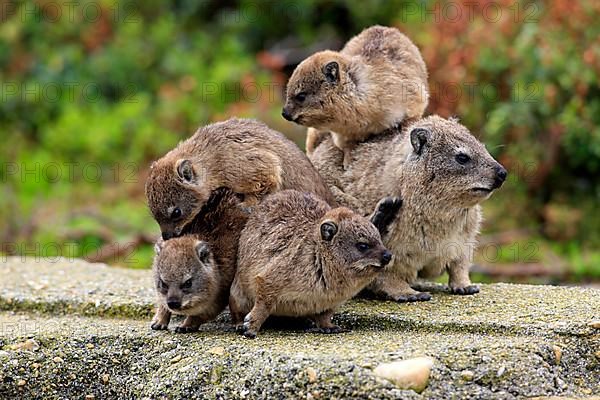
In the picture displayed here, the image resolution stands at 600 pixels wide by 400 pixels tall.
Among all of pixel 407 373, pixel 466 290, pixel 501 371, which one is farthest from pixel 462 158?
pixel 407 373

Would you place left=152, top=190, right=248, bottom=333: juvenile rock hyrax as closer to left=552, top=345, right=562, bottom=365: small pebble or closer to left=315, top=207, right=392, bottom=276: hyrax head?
left=315, top=207, right=392, bottom=276: hyrax head

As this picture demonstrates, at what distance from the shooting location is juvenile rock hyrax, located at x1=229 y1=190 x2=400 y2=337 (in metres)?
6.69

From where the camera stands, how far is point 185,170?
7551 millimetres

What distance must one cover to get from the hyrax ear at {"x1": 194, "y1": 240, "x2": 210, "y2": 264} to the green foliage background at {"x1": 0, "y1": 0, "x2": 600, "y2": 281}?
5.21m

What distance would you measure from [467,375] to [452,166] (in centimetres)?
172

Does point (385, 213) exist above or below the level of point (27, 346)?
above

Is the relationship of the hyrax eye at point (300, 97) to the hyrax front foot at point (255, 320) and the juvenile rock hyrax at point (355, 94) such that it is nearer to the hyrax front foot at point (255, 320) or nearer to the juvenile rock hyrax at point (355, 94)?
the juvenile rock hyrax at point (355, 94)

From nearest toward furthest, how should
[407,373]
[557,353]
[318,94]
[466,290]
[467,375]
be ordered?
[407,373] → [467,375] → [557,353] → [466,290] → [318,94]

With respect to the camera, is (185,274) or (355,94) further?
(355,94)

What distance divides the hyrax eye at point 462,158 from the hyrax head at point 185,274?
1895mm

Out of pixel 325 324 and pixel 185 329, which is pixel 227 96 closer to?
pixel 185 329

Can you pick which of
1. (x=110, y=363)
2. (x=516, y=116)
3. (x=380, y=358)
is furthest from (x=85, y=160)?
(x=380, y=358)

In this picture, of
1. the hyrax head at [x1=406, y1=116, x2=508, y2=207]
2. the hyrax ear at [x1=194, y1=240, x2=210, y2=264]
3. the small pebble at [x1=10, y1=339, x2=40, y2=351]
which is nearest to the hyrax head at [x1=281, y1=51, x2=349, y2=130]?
the hyrax head at [x1=406, y1=116, x2=508, y2=207]

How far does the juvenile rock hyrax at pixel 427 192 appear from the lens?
23.7 ft
